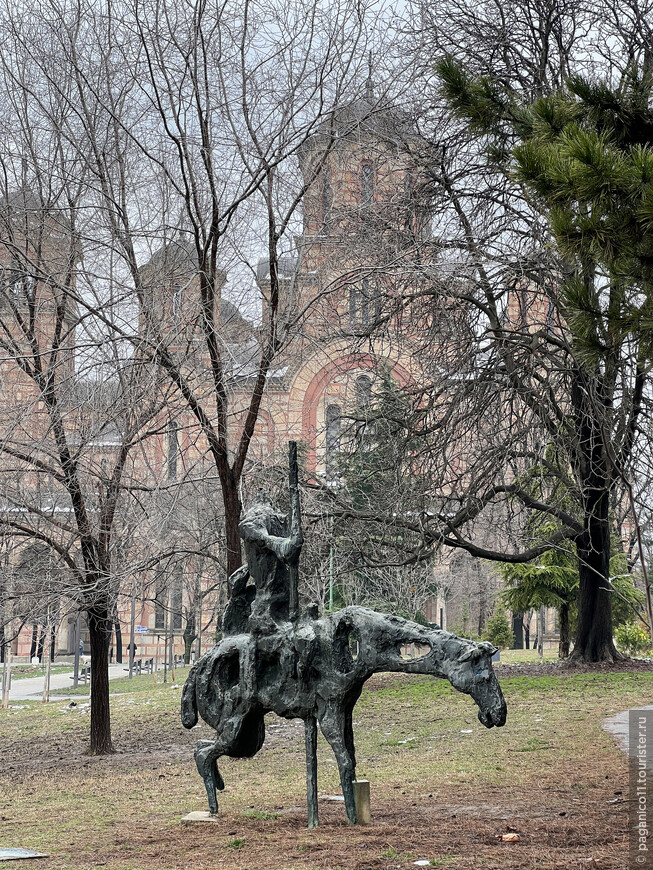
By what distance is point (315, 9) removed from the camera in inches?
432

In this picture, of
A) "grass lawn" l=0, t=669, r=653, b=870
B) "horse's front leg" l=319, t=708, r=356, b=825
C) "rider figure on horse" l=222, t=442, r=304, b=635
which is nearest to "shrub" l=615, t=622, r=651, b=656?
"grass lawn" l=0, t=669, r=653, b=870

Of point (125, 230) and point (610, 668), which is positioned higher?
point (125, 230)

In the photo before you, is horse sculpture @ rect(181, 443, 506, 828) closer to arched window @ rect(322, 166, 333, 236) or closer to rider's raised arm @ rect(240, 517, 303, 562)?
rider's raised arm @ rect(240, 517, 303, 562)

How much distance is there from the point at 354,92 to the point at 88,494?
759cm

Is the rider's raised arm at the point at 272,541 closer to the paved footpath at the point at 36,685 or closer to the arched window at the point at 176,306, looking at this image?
the arched window at the point at 176,306

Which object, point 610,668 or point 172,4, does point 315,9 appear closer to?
point 172,4

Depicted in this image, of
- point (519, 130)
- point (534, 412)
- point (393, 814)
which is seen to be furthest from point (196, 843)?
point (534, 412)

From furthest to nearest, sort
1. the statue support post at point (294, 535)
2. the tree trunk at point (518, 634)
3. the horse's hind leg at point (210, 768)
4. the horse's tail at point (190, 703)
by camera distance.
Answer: the tree trunk at point (518, 634)
the horse's tail at point (190, 703)
the horse's hind leg at point (210, 768)
the statue support post at point (294, 535)

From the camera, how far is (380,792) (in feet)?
30.0

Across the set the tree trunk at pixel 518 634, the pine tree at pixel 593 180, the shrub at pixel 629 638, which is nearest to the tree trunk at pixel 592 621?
the shrub at pixel 629 638

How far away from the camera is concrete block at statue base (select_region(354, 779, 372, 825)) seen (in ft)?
23.7

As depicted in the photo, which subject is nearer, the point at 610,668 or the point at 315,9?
the point at 315,9

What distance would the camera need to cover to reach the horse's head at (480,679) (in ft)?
21.5

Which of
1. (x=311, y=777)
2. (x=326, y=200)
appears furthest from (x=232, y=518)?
(x=311, y=777)
